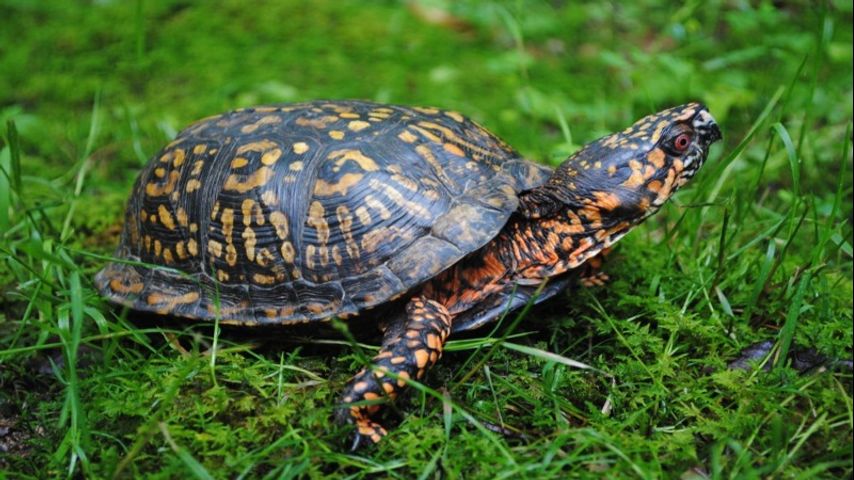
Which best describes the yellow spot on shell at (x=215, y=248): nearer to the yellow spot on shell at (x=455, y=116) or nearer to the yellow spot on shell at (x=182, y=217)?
the yellow spot on shell at (x=182, y=217)

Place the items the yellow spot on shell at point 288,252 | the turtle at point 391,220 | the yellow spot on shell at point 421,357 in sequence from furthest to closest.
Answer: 1. the yellow spot on shell at point 288,252
2. the turtle at point 391,220
3. the yellow spot on shell at point 421,357

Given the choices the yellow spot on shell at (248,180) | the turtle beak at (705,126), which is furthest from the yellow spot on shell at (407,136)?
the turtle beak at (705,126)

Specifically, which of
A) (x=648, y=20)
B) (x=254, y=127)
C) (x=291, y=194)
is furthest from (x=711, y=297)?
(x=648, y=20)

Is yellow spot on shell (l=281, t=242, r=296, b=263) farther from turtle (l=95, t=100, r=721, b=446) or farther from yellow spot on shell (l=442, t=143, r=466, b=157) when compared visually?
yellow spot on shell (l=442, t=143, r=466, b=157)

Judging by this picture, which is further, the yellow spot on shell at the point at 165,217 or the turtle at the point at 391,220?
the yellow spot on shell at the point at 165,217

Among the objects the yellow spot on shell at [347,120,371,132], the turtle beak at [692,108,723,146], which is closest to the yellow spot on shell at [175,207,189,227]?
the yellow spot on shell at [347,120,371,132]

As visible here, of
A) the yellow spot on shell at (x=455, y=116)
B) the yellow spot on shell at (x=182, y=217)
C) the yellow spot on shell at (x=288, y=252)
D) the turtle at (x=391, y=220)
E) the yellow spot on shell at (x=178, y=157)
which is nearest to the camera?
the turtle at (x=391, y=220)

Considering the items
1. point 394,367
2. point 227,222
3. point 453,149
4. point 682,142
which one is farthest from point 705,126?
point 227,222
